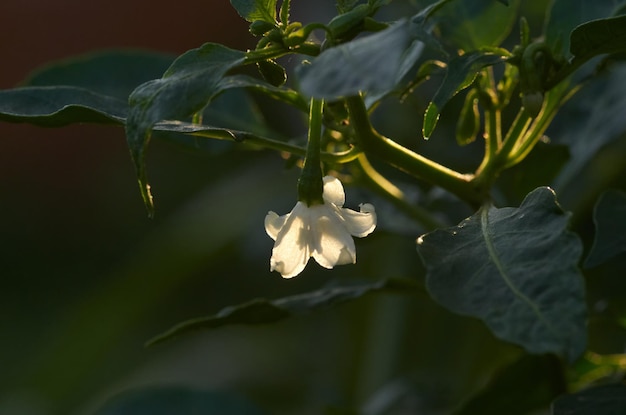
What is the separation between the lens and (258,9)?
61 centimetres

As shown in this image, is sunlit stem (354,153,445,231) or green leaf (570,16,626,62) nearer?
green leaf (570,16,626,62)

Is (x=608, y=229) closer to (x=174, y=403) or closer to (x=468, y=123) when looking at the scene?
(x=468, y=123)

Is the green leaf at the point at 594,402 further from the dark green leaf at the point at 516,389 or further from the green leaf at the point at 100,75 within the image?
the green leaf at the point at 100,75

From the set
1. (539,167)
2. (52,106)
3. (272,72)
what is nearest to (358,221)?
(272,72)

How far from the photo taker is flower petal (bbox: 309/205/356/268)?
614mm

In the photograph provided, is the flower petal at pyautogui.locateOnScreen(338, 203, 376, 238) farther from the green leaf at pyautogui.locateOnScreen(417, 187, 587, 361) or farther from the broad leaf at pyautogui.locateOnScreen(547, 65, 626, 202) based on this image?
the broad leaf at pyautogui.locateOnScreen(547, 65, 626, 202)

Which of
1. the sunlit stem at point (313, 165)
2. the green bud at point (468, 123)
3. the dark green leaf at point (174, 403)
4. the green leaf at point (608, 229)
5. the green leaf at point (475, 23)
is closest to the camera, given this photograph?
the sunlit stem at point (313, 165)

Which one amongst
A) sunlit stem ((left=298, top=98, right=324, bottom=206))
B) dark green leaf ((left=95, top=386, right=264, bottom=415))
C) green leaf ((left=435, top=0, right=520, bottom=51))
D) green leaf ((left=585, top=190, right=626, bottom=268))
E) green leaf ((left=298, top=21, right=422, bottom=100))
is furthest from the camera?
dark green leaf ((left=95, top=386, right=264, bottom=415))

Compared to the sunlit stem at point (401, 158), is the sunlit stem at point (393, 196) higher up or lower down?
lower down

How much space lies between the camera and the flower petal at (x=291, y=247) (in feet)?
2.02

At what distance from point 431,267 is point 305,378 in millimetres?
1093

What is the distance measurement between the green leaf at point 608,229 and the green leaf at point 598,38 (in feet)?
0.42

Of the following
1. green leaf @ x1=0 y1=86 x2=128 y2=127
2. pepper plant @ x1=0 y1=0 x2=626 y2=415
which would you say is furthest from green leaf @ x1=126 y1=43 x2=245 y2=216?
green leaf @ x1=0 y1=86 x2=128 y2=127

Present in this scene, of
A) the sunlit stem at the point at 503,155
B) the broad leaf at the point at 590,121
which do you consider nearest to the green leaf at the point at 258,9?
the sunlit stem at the point at 503,155
